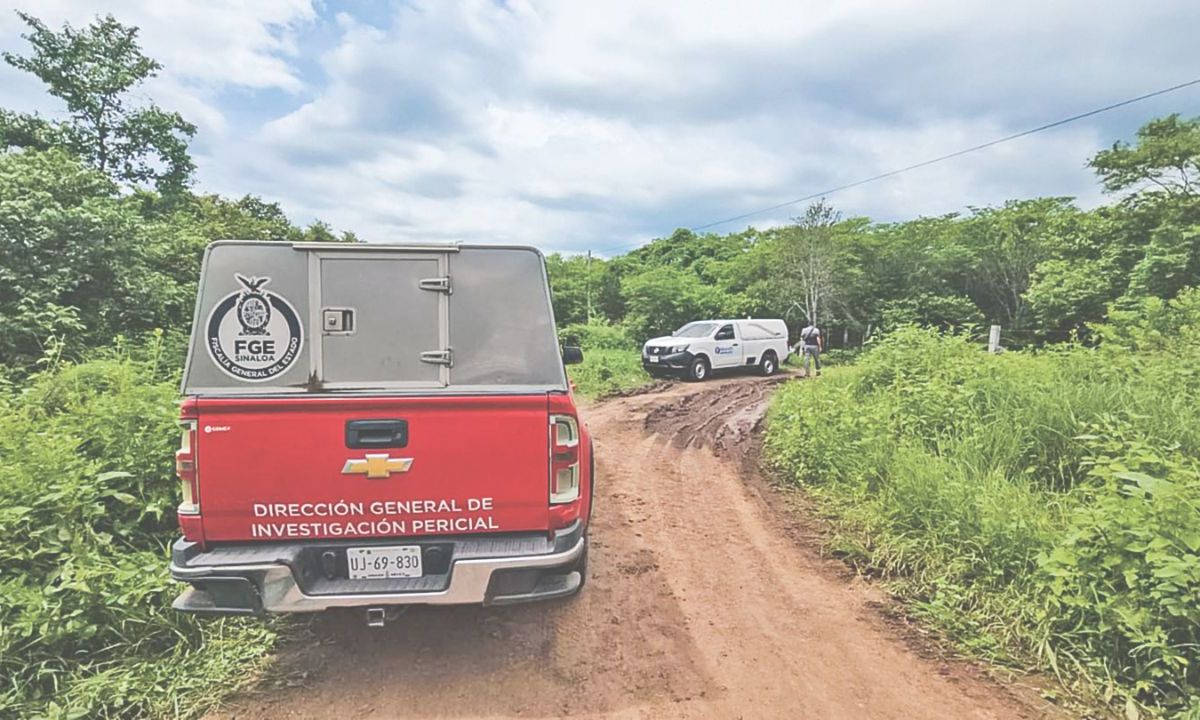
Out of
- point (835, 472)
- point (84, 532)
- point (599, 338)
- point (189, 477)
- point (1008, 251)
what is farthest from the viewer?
point (1008, 251)

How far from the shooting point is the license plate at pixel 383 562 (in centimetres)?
263

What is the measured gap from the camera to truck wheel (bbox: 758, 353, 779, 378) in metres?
16.5

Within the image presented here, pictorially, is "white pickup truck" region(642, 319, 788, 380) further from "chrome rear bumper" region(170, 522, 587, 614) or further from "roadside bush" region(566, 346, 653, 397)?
"chrome rear bumper" region(170, 522, 587, 614)

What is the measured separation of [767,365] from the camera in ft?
54.4

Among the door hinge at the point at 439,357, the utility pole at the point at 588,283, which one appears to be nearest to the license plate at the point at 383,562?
the door hinge at the point at 439,357

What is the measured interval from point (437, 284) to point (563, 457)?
43.7 inches

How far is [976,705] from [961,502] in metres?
1.66

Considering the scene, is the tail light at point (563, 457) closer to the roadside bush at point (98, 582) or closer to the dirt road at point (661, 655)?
the dirt road at point (661, 655)

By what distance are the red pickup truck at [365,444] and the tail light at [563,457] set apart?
0.01 metres

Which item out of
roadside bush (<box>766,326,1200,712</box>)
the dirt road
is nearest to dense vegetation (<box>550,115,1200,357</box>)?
roadside bush (<box>766,326,1200,712</box>)

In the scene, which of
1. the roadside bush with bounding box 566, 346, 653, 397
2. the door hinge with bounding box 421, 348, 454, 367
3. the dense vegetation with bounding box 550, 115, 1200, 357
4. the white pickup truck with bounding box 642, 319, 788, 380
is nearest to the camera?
the door hinge with bounding box 421, 348, 454, 367

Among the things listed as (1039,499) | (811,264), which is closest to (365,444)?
(1039,499)

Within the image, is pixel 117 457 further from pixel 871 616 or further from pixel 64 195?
pixel 64 195

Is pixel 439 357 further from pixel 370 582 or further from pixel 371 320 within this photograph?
pixel 370 582
